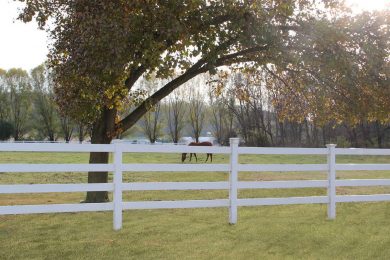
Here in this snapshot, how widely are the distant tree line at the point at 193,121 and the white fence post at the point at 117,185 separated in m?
47.5

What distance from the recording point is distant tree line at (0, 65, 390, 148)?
60.2 meters

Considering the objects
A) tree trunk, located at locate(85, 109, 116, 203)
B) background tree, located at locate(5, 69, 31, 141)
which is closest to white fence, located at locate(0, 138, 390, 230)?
tree trunk, located at locate(85, 109, 116, 203)

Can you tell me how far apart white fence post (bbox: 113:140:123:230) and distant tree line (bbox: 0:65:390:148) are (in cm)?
4751

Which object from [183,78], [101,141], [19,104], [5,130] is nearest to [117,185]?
[101,141]

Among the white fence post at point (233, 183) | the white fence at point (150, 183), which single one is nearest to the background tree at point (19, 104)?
the white fence at point (150, 183)

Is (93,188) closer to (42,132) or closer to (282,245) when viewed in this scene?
(282,245)

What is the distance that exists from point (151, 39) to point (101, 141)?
4001 millimetres

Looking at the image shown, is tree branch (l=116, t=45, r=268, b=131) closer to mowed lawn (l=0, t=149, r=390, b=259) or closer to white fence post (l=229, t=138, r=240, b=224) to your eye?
mowed lawn (l=0, t=149, r=390, b=259)

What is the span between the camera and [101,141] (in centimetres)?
1370

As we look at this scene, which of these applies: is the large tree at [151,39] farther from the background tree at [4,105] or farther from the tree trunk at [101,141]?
the background tree at [4,105]

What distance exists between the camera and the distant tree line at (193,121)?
2371 inches

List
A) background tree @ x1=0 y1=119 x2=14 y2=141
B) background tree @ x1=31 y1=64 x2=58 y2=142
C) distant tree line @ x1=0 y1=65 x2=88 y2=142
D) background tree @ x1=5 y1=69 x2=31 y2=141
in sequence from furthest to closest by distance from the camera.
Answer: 1. background tree @ x1=5 y1=69 x2=31 y2=141
2. distant tree line @ x1=0 y1=65 x2=88 y2=142
3. background tree @ x1=31 y1=64 x2=58 y2=142
4. background tree @ x1=0 y1=119 x2=14 y2=141

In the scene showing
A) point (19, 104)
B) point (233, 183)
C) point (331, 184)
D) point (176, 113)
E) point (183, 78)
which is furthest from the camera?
point (176, 113)

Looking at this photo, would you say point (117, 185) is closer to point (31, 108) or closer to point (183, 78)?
point (183, 78)
